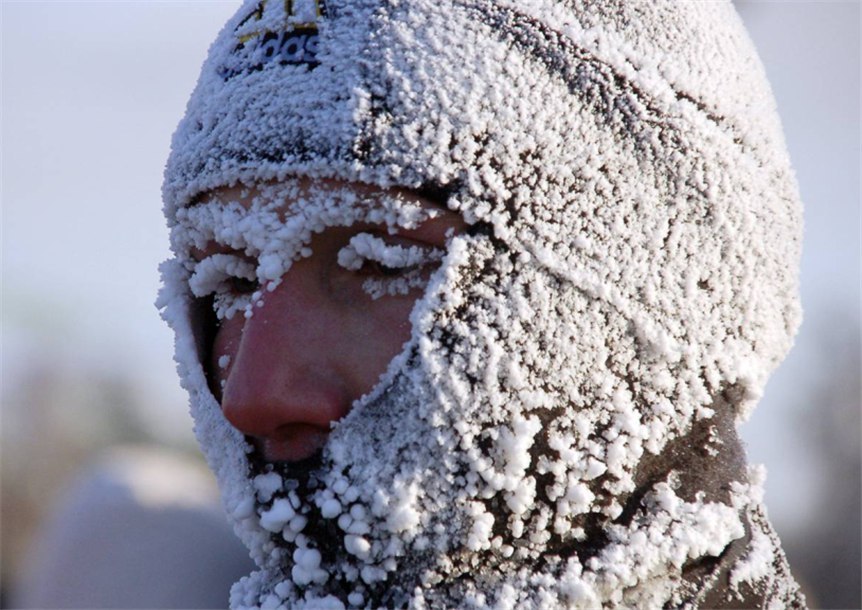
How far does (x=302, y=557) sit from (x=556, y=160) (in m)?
0.61

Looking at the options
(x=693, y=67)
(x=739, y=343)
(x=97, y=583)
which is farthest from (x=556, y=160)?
(x=97, y=583)

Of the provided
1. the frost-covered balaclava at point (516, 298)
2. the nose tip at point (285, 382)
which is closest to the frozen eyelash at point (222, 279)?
the frost-covered balaclava at point (516, 298)

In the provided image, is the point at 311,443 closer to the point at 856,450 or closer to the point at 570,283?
the point at 570,283

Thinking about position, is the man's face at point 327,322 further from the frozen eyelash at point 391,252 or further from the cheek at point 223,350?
the cheek at point 223,350

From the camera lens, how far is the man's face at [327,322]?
47.6 inches

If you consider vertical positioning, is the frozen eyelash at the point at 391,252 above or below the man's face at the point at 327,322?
above

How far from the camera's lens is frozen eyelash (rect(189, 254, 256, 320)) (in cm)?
134

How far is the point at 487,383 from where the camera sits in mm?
1182

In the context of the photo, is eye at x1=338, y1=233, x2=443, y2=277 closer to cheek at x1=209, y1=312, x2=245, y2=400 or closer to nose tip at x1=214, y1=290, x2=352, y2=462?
nose tip at x1=214, y1=290, x2=352, y2=462

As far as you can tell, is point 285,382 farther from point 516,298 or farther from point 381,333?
point 516,298

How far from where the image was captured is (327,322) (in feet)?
4.02

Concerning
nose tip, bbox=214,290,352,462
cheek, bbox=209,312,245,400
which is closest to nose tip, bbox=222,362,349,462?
nose tip, bbox=214,290,352,462

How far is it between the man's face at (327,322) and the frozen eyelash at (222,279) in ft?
0.31

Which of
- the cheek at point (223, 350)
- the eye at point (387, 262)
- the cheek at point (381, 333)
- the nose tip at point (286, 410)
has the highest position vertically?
the eye at point (387, 262)
